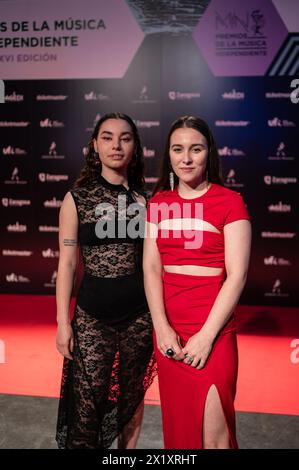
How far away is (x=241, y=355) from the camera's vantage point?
13.3ft

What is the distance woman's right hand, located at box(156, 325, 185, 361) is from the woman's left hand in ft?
0.08

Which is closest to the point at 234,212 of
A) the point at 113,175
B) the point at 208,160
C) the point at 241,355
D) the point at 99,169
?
the point at 208,160

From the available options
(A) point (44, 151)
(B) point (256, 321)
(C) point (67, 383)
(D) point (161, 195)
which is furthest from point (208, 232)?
(A) point (44, 151)

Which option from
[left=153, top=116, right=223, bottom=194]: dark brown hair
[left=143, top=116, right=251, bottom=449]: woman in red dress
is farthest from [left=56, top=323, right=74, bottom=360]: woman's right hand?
[left=153, top=116, right=223, bottom=194]: dark brown hair

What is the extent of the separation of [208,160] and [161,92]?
3.71 m

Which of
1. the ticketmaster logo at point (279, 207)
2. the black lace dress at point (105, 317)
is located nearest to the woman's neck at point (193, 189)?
the black lace dress at point (105, 317)

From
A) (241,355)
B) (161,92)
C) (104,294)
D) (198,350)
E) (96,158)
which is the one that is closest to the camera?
(198,350)

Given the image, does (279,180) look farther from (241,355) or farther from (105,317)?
(105,317)

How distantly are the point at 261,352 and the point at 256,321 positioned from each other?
85 cm

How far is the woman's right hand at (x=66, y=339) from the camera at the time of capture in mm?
2098

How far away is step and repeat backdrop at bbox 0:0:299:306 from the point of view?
17.1 ft

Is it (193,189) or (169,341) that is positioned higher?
(193,189)

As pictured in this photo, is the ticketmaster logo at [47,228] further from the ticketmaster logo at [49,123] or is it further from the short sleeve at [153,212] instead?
the short sleeve at [153,212]

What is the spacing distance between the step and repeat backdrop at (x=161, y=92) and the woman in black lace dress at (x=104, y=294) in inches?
133
